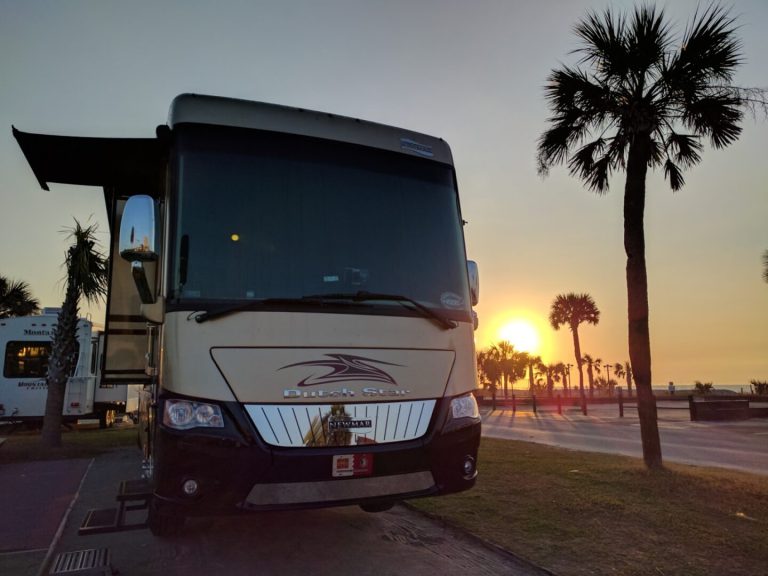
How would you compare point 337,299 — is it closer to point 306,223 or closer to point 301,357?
point 301,357

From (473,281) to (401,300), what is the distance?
0.99 m

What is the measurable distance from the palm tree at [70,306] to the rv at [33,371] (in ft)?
12.4

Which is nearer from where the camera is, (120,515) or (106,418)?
(120,515)

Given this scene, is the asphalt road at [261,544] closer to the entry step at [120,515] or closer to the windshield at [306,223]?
the entry step at [120,515]

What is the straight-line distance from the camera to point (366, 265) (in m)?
4.11

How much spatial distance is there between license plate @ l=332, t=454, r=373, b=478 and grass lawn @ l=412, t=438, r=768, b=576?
1792 mm

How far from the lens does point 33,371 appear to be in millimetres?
17641

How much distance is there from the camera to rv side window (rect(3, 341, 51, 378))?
17.4 metres

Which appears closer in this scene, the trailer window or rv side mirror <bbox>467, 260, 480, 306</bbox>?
rv side mirror <bbox>467, 260, 480, 306</bbox>

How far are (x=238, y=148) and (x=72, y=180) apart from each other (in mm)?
3492

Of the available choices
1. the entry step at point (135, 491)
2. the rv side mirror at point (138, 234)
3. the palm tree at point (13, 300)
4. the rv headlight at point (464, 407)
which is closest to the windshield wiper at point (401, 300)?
the rv headlight at point (464, 407)

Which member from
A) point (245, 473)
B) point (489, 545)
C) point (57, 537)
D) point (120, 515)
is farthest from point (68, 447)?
point (245, 473)

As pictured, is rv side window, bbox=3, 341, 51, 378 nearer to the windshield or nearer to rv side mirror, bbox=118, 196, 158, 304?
rv side mirror, bbox=118, 196, 158, 304

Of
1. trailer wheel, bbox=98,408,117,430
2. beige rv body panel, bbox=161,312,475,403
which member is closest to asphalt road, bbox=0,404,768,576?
beige rv body panel, bbox=161,312,475,403
